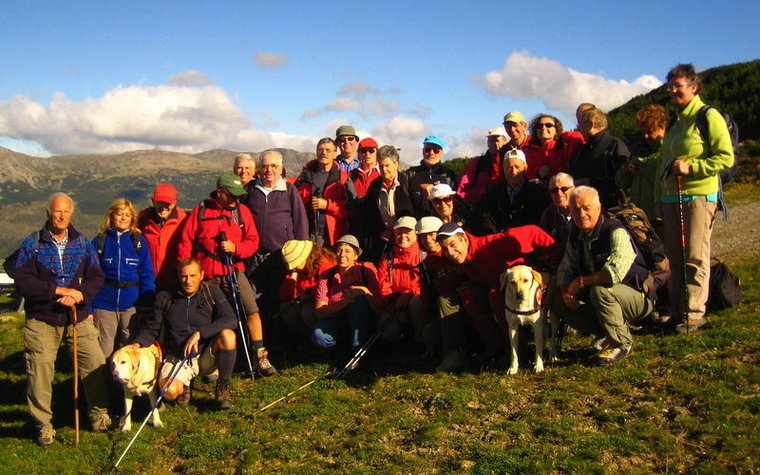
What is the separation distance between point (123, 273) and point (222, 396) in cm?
210

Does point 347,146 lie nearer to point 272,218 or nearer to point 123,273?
point 272,218

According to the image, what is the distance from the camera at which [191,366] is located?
8.05m

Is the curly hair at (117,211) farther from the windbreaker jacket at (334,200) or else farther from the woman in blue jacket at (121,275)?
the windbreaker jacket at (334,200)

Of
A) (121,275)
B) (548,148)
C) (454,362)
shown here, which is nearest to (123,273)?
(121,275)

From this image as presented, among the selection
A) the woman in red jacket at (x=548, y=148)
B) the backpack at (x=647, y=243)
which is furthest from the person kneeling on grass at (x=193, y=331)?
the backpack at (x=647, y=243)

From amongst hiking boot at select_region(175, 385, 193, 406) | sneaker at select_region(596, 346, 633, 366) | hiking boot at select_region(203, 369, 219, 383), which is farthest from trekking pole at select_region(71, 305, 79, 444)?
sneaker at select_region(596, 346, 633, 366)

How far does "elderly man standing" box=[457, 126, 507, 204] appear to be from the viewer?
31.3 feet

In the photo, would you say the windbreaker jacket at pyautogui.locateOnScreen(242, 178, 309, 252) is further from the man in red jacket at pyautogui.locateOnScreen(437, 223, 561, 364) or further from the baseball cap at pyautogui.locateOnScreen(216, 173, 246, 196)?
the man in red jacket at pyautogui.locateOnScreen(437, 223, 561, 364)

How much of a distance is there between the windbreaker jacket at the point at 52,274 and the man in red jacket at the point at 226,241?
1253mm

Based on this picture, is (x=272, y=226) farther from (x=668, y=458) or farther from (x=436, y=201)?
(x=668, y=458)

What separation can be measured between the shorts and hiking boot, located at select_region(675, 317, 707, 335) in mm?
5942

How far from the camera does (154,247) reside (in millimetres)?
8773

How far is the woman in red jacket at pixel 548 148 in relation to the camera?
9016 millimetres

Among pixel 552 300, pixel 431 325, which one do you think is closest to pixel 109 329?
pixel 431 325
